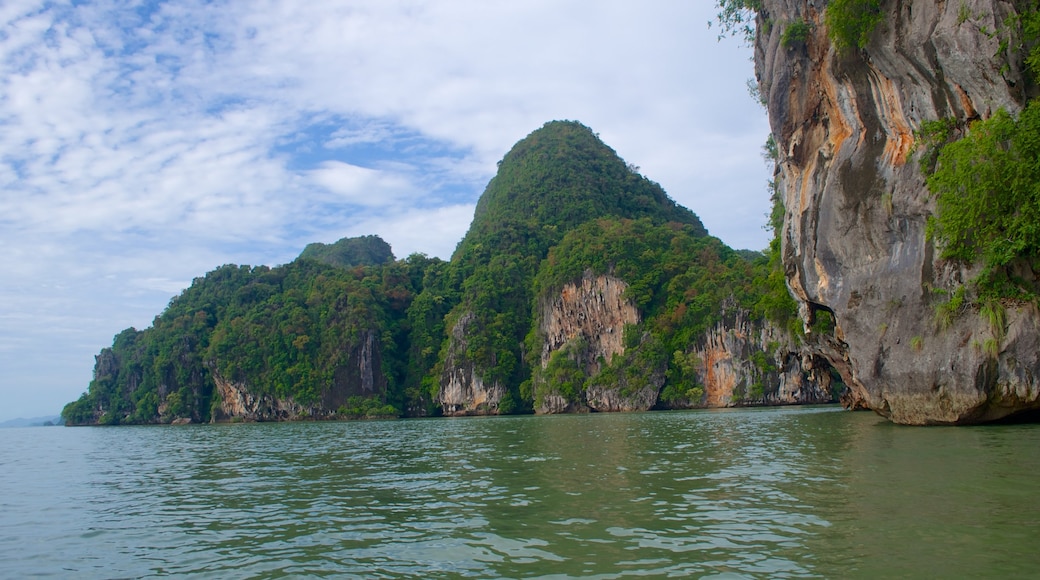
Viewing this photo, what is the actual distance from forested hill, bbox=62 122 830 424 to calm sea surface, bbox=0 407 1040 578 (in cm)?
4684

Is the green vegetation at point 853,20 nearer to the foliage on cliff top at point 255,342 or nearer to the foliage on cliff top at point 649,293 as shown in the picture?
the foliage on cliff top at point 649,293

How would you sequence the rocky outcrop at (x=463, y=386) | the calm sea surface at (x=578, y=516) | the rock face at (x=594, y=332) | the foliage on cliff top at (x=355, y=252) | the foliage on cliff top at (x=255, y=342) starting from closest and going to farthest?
the calm sea surface at (x=578, y=516), the rock face at (x=594, y=332), the rocky outcrop at (x=463, y=386), the foliage on cliff top at (x=255, y=342), the foliage on cliff top at (x=355, y=252)

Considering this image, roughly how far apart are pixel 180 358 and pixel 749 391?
63.5m

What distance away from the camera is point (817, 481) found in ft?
31.3

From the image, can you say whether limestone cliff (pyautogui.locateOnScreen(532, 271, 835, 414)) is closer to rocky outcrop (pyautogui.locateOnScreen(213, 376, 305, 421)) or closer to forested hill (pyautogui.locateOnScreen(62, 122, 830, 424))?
forested hill (pyautogui.locateOnScreen(62, 122, 830, 424))

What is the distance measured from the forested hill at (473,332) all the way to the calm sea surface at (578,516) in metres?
46.8

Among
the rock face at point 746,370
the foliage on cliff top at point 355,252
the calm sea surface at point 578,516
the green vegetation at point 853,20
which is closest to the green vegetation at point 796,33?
the green vegetation at point 853,20

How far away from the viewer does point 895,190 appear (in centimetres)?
1838

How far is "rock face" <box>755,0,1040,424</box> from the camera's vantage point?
1553 cm

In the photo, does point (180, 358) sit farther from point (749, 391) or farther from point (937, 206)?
point (937, 206)

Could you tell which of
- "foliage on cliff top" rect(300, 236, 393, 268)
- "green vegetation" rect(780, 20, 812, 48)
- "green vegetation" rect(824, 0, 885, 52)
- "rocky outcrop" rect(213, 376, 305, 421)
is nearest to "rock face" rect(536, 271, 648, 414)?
"rocky outcrop" rect(213, 376, 305, 421)

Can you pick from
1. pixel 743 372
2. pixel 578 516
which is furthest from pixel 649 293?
pixel 578 516

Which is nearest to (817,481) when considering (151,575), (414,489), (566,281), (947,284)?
(414,489)

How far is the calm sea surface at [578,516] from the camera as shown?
5895 mm
